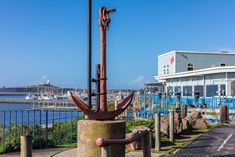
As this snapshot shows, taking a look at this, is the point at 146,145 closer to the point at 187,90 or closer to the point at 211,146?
the point at 211,146

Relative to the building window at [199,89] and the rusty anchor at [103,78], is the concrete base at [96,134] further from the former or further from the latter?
the building window at [199,89]

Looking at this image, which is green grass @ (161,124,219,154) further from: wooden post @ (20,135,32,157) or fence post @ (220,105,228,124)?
wooden post @ (20,135,32,157)

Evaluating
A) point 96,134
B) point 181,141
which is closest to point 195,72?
point 181,141

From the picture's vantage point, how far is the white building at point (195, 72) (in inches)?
1268

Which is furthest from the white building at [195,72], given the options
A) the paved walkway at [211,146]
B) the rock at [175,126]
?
the paved walkway at [211,146]

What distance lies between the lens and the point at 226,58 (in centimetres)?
4059

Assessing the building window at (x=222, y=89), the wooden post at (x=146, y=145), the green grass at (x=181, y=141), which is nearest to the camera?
the wooden post at (x=146, y=145)

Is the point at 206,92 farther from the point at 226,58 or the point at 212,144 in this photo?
the point at 212,144

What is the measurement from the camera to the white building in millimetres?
32203

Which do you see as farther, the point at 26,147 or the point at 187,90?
the point at 187,90

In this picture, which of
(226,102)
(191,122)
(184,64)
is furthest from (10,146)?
(184,64)

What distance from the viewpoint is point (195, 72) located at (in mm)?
34750

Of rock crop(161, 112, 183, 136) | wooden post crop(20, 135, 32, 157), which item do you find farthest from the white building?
wooden post crop(20, 135, 32, 157)

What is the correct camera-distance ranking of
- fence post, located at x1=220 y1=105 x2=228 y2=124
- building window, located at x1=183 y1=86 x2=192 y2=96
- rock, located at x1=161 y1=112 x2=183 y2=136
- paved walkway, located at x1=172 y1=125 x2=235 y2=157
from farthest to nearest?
1. building window, located at x1=183 y1=86 x2=192 y2=96
2. fence post, located at x1=220 y1=105 x2=228 y2=124
3. rock, located at x1=161 y1=112 x2=183 y2=136
4. paved walkway, located at x1=172 y1=125 x2=235 y2=157
